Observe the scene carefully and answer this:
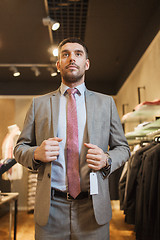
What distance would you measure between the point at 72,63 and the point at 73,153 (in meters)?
0.49

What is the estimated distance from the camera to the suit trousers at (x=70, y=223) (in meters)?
1.19

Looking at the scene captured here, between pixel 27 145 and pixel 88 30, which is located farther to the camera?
pixel 88 30

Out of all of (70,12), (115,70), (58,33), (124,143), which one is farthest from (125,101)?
(124,143)

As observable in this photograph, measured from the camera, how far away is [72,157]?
1.24 m

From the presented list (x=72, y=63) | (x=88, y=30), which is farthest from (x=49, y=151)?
(x=88, y=30)

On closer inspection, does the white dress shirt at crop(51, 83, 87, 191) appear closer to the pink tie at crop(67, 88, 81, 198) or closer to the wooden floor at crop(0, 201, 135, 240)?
the pink tie at crop(67, 88, 81, 198)

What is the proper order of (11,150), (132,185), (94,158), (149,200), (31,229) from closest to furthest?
(94,158), (149,200), (132,185), (31,229), (11,150)

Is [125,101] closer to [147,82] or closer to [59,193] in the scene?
[147,82]

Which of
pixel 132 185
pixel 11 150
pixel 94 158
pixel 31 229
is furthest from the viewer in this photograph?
pixel 11 150

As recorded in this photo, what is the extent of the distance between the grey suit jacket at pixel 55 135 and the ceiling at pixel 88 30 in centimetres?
220

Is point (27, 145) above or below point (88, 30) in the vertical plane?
below

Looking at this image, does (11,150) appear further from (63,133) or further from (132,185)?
(63,133)

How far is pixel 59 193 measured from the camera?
1232 mm

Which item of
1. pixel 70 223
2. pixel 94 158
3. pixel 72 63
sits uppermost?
pixel 72 63
